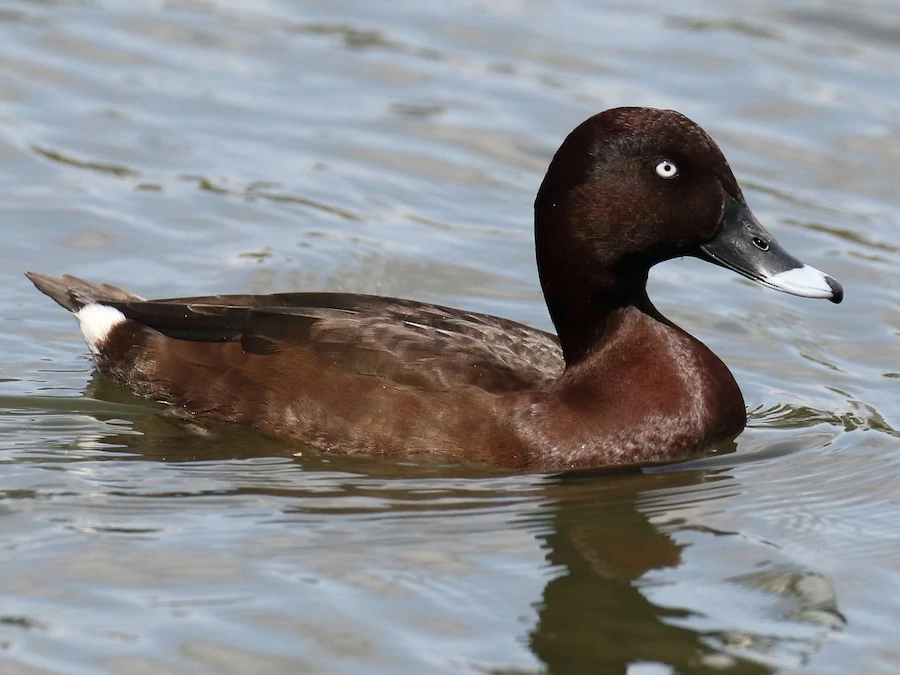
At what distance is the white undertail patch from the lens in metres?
7.10

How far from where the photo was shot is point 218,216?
9.34m

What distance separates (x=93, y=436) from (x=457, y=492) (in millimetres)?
1628

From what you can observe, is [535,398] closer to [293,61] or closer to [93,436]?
[93,436]

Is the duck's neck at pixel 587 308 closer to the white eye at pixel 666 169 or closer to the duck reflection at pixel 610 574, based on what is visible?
the white eye at pixel 666 169

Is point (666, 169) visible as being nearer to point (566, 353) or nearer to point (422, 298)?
point (566, 353)

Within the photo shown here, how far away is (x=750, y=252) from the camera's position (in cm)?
646

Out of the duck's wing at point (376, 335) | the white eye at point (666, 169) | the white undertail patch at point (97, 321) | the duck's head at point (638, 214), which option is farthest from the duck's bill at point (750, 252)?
the white undertail patch at point (97, 321)

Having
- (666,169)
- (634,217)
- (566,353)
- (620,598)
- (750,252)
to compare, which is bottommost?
(620,598)

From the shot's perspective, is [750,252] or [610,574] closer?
[610,574]

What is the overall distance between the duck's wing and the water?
1.28ft

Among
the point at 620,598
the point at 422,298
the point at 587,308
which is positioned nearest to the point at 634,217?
the point at 587,308

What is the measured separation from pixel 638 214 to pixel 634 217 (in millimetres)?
20

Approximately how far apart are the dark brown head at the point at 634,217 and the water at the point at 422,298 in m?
0.76

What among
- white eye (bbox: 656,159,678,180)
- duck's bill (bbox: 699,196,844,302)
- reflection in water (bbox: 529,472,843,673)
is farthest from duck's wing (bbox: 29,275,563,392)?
white eye (bbox: 656,159,678,180)
